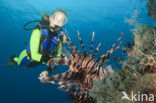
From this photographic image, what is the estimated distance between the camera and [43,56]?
3.95 metres

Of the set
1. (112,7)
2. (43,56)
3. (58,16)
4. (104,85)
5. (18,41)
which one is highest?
(18,41)

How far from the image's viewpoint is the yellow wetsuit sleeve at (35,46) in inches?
160

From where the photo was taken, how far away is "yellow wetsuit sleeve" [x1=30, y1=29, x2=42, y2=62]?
4055 mm

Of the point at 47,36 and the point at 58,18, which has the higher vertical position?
the point at 58,18

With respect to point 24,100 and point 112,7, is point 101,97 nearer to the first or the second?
point 112,7

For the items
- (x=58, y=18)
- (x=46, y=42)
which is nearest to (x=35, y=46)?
(x=46, y=42)

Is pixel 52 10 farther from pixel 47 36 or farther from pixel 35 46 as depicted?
pixel 35 46

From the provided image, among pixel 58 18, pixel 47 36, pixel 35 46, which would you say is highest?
pixel 58 18

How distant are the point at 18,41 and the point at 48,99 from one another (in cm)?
4004

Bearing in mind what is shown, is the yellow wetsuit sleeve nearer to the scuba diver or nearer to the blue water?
the scuba diver

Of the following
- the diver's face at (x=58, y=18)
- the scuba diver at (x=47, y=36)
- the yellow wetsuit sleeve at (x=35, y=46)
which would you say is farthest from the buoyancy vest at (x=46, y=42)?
the diver's face at (x=58, y=18)

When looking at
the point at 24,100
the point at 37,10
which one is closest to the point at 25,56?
the point at 37,10

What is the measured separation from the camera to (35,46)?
418cm

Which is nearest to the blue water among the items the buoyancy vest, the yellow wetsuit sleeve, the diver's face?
the diver's face
